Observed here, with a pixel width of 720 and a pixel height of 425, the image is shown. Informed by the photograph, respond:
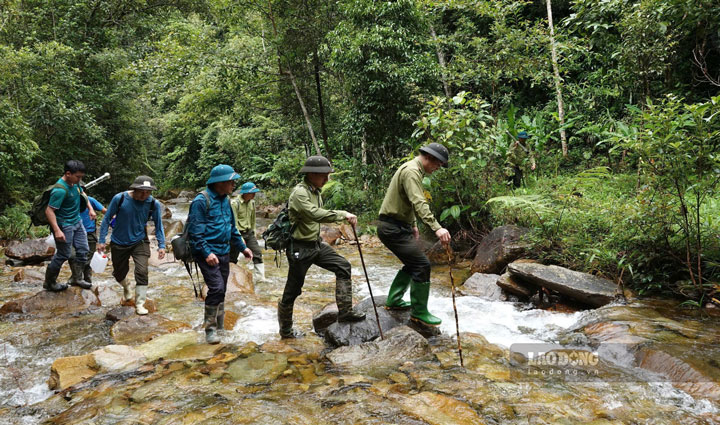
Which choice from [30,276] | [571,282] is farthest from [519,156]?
[30,276]

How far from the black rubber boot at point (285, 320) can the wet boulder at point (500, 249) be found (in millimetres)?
4413

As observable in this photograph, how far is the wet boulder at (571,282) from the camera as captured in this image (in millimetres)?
5887

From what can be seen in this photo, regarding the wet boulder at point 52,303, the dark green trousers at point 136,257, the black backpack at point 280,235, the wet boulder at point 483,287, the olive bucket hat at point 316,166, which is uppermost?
the olive bucket hat at point 316,166

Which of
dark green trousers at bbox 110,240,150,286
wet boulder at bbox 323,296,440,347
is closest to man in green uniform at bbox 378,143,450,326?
wet boulder at bbox 323,296,440,347

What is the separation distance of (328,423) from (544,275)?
443 centimetres

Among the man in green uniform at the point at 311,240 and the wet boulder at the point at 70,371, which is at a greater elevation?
the man in green uniform at the point at 311,240

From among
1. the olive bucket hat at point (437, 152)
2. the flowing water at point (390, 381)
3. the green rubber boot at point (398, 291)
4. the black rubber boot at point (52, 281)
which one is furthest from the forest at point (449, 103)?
the black rubber boot at point (52, 281)

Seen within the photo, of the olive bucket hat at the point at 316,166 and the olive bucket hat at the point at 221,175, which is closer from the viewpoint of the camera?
the olive bucket hat at the point at 316,166

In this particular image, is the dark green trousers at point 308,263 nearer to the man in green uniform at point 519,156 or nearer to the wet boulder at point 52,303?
the wet boulder at point 52,303

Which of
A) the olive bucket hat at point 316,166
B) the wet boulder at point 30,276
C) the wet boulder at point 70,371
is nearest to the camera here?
the wet boulder at point 70,371

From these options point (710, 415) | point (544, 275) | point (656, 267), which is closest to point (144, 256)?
point (544, 275)

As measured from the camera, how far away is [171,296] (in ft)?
25.5

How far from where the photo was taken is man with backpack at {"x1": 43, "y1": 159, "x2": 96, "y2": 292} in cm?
606

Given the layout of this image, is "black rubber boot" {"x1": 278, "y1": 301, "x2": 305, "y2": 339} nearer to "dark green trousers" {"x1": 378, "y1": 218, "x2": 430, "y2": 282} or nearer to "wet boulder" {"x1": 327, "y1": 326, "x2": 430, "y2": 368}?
"wet boulder" {"x1": 327, "y1": 326, "x2": 430, "y2": 368}
